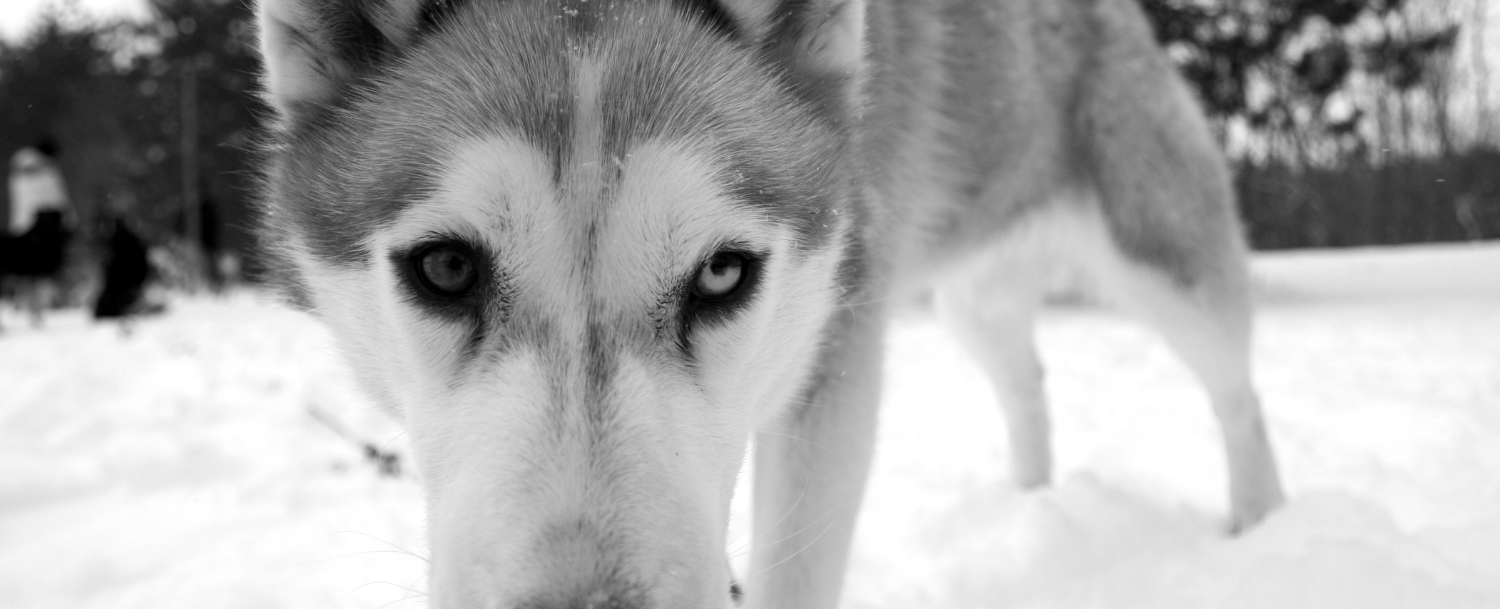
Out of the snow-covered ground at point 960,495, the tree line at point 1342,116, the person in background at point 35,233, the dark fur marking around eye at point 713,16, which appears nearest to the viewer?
the dark fur marking around eye at point 713,16

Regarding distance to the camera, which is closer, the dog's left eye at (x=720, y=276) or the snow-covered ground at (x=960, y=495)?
the dog's left eye at (x=720, y=276)

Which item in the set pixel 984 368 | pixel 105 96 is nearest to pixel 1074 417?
pixel 984 368

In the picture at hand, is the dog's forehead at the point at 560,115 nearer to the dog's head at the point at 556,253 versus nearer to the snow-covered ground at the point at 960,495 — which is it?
the dog's head at the point at 556,253

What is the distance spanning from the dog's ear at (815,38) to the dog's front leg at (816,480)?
0.57 m

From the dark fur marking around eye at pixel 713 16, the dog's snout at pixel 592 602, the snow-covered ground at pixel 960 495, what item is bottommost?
the snow-covered ground at pixel 960 495

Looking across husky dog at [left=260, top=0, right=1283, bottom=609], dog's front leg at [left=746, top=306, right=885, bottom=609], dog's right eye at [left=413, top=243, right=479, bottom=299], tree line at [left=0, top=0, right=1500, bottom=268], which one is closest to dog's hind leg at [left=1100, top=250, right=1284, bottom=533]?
husky dog at [left=260, top=0, right=1283, bottom=609]

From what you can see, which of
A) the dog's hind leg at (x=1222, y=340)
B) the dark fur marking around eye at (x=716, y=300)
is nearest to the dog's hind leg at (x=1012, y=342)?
the dog's hind leg at (x=1222, y=340)

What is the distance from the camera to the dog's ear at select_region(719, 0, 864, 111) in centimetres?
183

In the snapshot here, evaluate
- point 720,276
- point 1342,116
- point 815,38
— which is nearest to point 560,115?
point 720,276

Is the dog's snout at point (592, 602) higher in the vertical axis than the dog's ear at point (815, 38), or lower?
lower

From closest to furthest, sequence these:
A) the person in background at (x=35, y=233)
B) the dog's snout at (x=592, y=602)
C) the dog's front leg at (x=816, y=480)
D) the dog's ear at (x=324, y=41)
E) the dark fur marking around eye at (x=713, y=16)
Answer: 1. the dog's snout at (x=592, y=602)
2. the dog's ear at (x=324, y=41)
3. the dark fur marking around eye at (x=713, y=16)
4. the dog's front leg at (x=816, y=480)
5. the person in background at (x=35, y=233)

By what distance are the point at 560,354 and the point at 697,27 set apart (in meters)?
0.73

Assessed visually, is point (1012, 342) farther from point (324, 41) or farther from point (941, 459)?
point (324, 41)

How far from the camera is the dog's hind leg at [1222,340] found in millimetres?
3137
